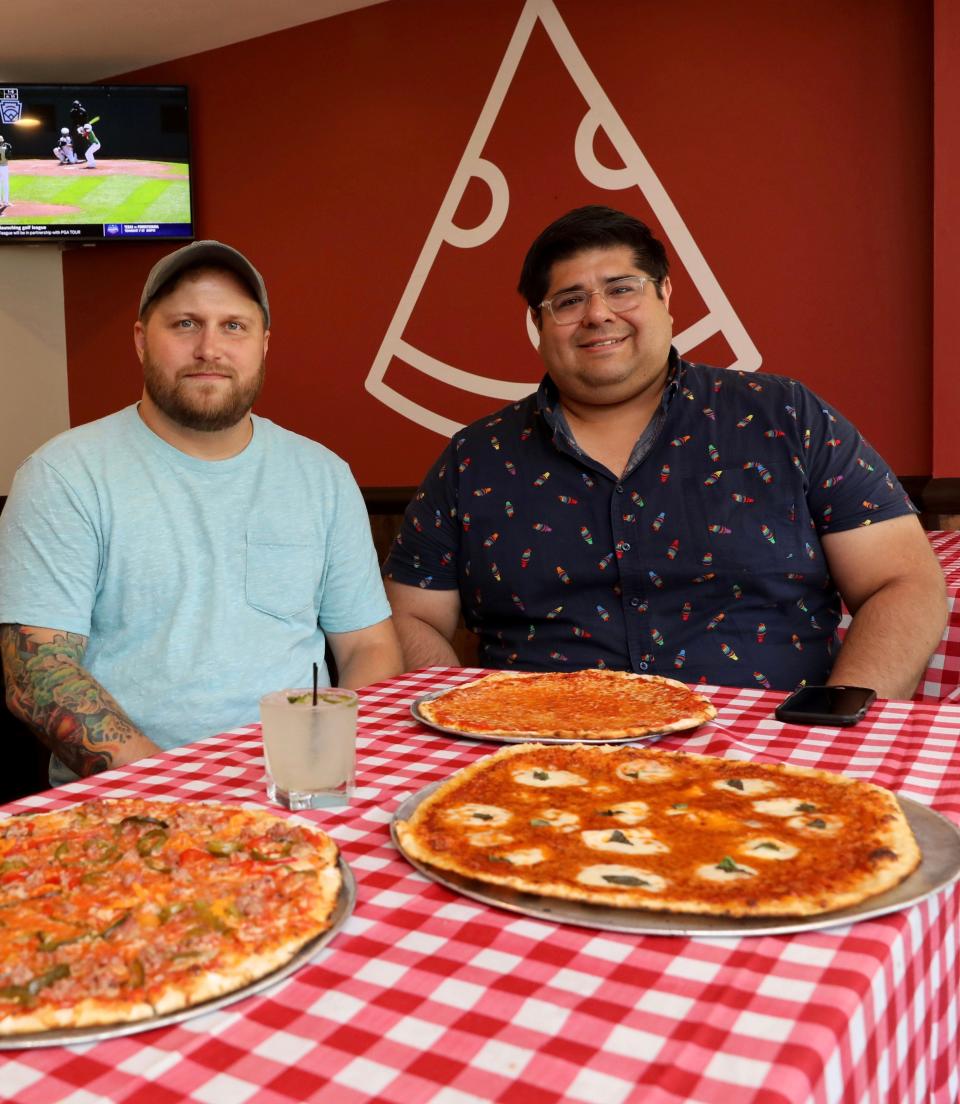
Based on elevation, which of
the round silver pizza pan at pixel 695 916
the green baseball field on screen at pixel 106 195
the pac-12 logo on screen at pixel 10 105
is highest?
the pac-12 logo on screen at pixel 10 105

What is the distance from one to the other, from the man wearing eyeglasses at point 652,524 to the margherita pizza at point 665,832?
897 millimetres

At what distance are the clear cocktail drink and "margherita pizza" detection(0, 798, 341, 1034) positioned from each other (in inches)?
3.1

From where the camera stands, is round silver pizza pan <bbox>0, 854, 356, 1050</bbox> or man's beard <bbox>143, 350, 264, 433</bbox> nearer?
round silver pizza pan <bbox>0, 854, 356, 1050</bbox>

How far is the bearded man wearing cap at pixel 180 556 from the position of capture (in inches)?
66.5

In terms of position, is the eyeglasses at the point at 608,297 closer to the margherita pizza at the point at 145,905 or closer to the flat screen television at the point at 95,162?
the margherita pizza at the point at 145,905

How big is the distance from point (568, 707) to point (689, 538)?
711mm

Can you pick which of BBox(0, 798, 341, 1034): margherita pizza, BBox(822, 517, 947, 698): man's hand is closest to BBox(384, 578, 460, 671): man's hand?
BBox(822, 517, 947, 698): man's hand

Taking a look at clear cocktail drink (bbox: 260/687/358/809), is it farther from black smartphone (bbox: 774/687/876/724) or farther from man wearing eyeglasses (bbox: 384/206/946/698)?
man wearing eyeglasses (bbox: 384/206/946/698)

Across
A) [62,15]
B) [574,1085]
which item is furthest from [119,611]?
[62,15]

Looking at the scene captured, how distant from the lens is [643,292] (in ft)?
7.22

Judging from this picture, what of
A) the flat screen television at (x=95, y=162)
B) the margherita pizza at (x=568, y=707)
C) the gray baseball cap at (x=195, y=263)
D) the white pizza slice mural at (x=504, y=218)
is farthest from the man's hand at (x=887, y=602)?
the flat screen television at (x=95, y=162)

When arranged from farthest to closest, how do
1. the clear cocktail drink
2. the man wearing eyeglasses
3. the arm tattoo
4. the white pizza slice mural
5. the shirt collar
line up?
the white pizza slice mural, the shirt collar, the man wearing eyeglasses, the arm tattoo, the clear cocktail drink

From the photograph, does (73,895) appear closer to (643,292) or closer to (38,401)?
(643,292)

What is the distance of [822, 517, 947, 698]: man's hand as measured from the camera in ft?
6.30
